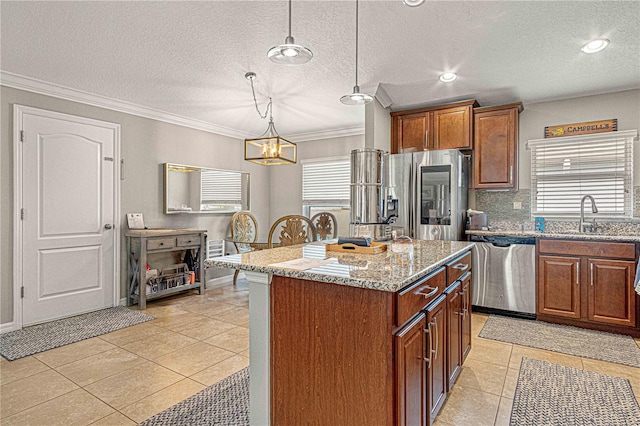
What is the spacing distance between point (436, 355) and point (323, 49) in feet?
8.02

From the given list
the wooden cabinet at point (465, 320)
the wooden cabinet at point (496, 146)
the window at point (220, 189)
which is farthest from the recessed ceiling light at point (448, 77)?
the window at point (220, 189)

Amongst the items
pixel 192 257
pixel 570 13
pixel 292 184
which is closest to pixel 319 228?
pixel 292 184

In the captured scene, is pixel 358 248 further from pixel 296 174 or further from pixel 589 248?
pixel 296 174

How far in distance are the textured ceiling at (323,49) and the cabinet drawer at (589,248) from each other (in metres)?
1.64

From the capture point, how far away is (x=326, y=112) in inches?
188

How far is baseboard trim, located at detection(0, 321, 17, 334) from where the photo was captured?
3.35 meters

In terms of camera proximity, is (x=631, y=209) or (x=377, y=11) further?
(x=631, y=209)

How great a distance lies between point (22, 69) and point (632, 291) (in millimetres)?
6024

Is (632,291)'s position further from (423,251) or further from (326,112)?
(326,112)

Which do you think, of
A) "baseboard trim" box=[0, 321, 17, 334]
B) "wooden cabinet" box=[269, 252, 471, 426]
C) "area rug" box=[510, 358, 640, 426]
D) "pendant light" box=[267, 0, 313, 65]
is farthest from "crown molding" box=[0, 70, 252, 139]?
"area rug" box=[510, 358, 640, 426]

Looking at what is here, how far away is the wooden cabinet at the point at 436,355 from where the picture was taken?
172 centimetres

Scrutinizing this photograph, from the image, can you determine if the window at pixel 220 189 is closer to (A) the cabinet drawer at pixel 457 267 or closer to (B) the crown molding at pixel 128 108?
(B) the crown molding at pixel 128 108

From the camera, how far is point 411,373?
1.50 metres

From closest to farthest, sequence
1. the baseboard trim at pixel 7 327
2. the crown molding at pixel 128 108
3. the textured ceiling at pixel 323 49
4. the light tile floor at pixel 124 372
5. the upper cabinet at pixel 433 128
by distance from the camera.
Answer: the light tile floor at pixel 124 372, the textured ceiling at pixel 323 49, the baseboard trim at pixel 7 327, the crown molding at pixel 128 108, the upper cabinet at pixel 433 128
